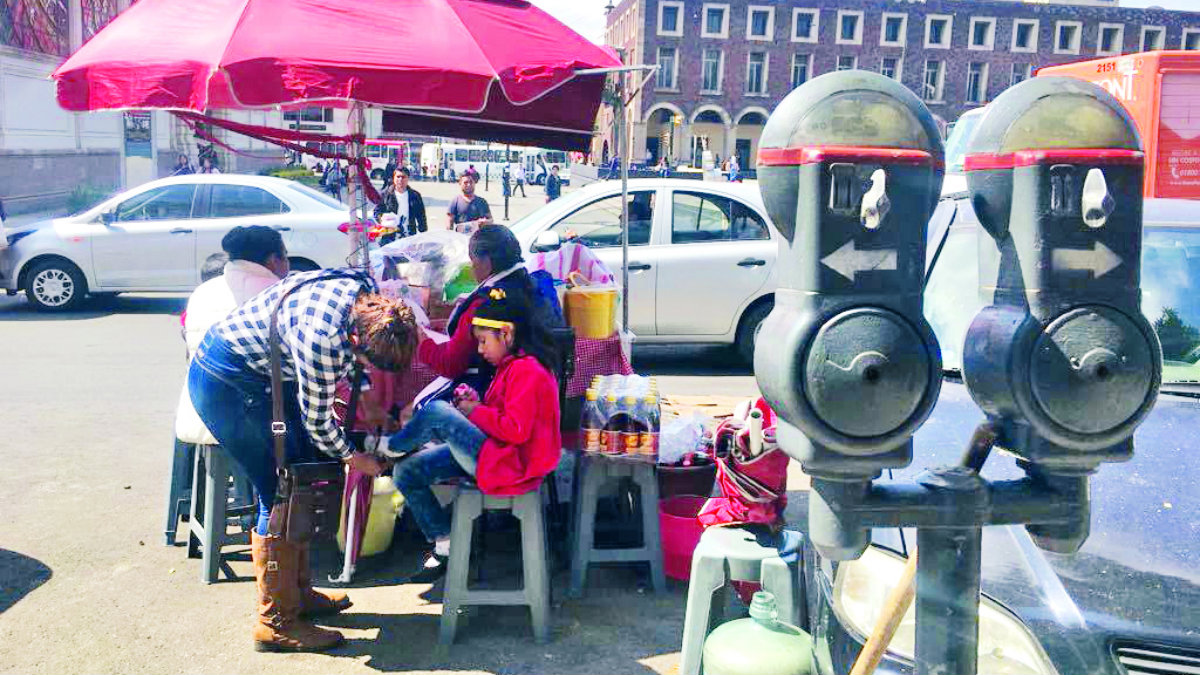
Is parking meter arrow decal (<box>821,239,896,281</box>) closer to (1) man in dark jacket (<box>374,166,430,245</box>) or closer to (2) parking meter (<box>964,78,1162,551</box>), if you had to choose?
(2) parking meter (<box>964,78,1162,551</box>)

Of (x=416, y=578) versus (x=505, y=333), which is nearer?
(x=505, y=333)

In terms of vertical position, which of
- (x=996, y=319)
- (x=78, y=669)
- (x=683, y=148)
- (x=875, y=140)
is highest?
(x=683, y=148)

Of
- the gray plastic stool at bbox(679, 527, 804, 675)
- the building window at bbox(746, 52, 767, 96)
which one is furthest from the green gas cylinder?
the building window at bbox(746, 52, 767, 96)

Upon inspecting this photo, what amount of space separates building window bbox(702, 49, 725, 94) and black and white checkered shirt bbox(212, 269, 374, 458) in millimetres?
65254

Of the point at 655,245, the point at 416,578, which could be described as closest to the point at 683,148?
the point at 655,245

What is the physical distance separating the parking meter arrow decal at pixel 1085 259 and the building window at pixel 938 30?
7045cm

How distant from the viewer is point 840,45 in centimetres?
6675

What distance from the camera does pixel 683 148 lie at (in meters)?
68.1

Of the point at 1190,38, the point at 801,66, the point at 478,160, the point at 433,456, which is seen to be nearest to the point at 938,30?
the point at 801,66

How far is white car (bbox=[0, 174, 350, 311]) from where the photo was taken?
12047mm

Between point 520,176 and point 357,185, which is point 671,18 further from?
point 357,185

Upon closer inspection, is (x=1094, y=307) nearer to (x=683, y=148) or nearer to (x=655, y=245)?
(x=655, y=245)

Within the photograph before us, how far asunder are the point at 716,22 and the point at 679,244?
60.2 m

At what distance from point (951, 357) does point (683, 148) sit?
65.0m
